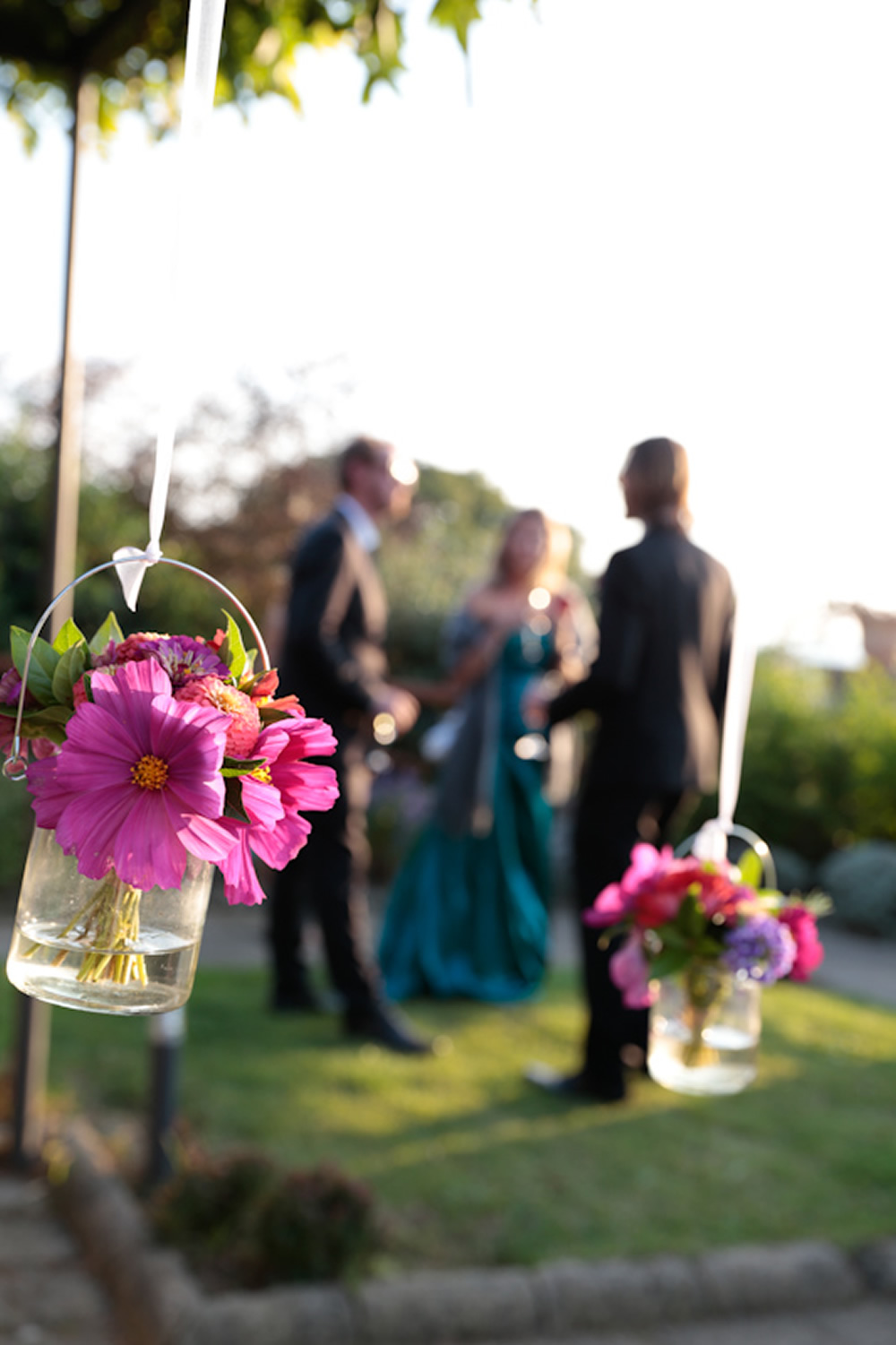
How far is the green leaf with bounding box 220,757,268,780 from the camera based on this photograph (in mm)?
1123

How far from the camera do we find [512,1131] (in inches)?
158

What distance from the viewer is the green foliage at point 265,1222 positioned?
2.84m

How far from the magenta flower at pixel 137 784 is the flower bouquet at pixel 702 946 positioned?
101cm

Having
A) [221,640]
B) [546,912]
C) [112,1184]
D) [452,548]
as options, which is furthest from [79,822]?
[452,548]

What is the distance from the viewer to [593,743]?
4.20 m

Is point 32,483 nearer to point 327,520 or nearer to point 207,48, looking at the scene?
point 327,520

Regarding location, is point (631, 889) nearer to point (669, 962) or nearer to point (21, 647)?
point (669, 962)

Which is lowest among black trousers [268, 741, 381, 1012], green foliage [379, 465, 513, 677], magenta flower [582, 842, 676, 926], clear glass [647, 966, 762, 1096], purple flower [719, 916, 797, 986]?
black trousers [268, 741, 381, 1012]

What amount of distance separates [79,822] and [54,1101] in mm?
3289

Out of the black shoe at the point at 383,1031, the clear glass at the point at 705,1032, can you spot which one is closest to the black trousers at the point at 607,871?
the black shoe at the point at 383,1031

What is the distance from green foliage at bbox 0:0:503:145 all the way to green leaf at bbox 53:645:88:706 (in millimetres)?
1943

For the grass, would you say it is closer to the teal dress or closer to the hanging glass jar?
the teal dress

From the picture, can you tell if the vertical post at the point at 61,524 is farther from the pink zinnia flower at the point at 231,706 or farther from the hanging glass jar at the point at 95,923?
the pink zinnia flower at the point at 231,706

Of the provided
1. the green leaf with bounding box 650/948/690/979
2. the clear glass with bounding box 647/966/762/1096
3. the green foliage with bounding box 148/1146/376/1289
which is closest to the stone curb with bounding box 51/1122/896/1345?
the green foliage with bounding box 148/1146/376/1289
